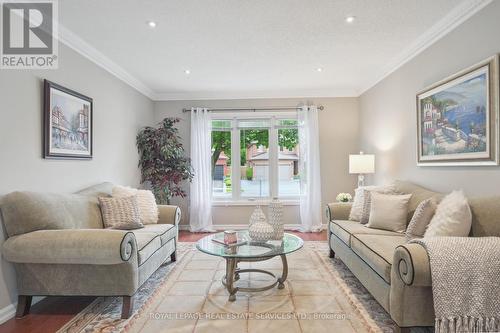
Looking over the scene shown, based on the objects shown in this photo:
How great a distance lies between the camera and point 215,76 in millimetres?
4488

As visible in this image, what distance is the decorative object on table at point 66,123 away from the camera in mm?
2760

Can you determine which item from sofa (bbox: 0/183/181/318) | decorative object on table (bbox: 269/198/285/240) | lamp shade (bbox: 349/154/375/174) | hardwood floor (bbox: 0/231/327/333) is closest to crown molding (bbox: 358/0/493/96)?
lamp shade (bbox: 349/154/375/174)

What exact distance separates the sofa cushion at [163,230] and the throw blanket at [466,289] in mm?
2465

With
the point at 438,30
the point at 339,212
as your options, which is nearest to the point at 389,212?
the point at 339,212

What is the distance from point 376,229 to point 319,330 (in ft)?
4.48

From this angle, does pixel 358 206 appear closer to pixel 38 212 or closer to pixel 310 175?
pixel 310 175

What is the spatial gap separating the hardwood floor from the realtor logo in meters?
1.99

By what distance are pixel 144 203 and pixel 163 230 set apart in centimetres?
54

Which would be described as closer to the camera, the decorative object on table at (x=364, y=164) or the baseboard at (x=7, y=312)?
the baseboard at (x=7, y=312)

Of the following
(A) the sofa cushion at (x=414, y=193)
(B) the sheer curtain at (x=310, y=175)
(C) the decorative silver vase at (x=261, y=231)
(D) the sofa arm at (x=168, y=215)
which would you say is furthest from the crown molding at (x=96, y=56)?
(A) the sofa cushion at (x=414, y=193)

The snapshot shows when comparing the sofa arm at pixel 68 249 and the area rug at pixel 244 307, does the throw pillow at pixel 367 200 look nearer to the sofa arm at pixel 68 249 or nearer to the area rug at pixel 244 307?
the area rug at pixel 244 307

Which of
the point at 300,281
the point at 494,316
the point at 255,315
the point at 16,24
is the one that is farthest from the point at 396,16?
the point at 16,24

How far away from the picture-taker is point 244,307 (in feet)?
8.10

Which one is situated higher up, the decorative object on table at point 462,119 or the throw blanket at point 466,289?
the decorative object on table at point 462,119
